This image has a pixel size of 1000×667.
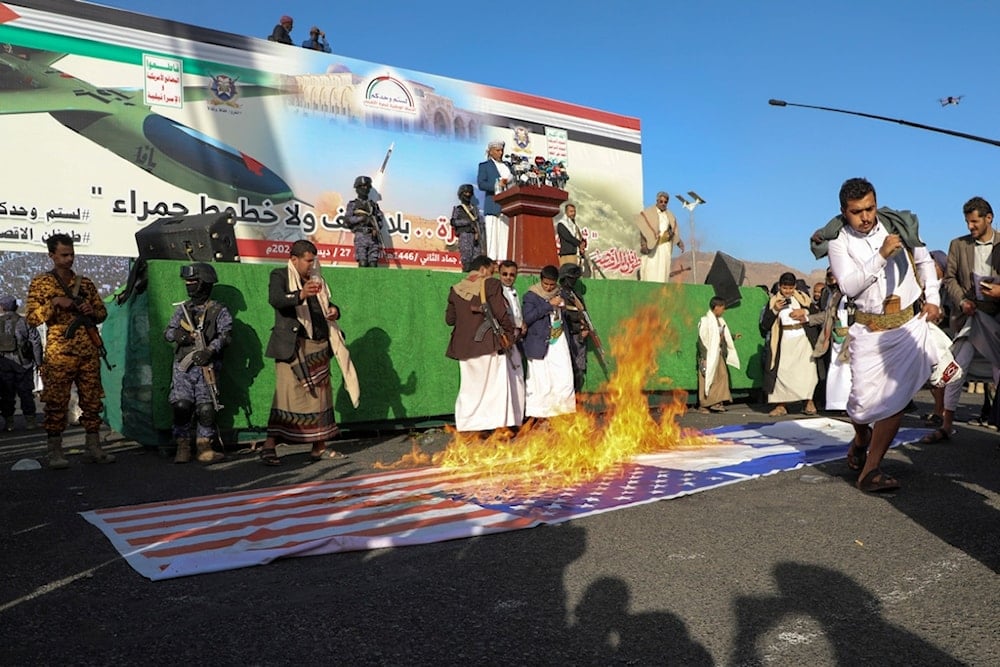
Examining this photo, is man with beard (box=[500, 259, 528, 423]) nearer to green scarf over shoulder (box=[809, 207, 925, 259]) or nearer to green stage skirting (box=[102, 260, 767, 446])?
green stage skirting (box=[102, 260, 767, 446])

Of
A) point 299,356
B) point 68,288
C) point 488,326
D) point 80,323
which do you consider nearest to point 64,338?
point 80,323

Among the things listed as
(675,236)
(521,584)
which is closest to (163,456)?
(521,584)

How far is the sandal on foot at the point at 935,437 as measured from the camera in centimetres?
634

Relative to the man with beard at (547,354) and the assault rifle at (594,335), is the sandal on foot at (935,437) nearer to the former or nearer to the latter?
the man with beard at (547,354)

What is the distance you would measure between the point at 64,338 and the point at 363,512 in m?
3.48

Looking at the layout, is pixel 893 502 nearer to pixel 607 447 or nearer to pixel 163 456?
pixel 607 447

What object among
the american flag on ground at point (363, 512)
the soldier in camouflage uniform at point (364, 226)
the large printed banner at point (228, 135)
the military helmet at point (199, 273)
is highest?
the large printed banner at point (228, 135)

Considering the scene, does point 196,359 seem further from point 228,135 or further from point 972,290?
point 228,135

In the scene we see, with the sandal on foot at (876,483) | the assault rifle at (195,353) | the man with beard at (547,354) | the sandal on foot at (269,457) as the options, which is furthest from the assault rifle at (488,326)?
the sandal on foot at (876,483)

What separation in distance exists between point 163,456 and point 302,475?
1.72 meters

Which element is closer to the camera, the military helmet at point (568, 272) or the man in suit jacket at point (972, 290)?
the man in suit jacket at point (972, 290)

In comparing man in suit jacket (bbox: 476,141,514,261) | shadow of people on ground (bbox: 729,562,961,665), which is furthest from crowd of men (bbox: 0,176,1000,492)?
man in suit jacket (bbox: 476,141,514,261)

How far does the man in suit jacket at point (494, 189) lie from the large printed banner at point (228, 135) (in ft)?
14.8

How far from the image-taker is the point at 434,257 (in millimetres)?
18031
